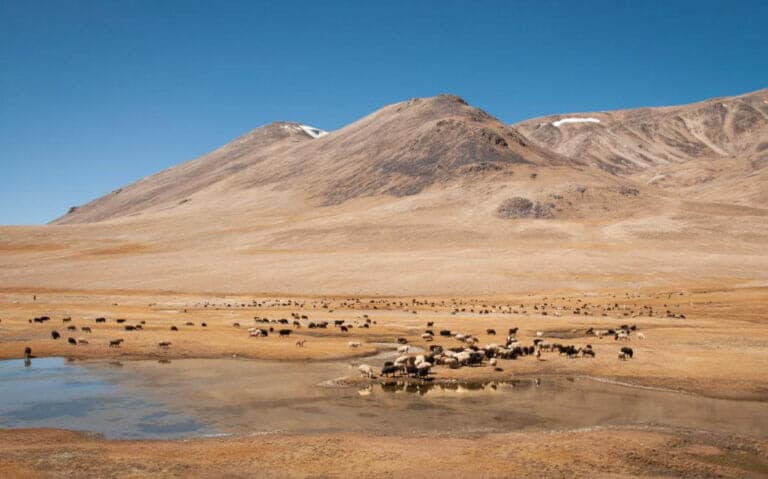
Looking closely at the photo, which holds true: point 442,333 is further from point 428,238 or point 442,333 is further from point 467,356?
point 428,238

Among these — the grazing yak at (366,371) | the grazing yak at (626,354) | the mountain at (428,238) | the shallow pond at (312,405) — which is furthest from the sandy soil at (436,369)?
the mountain at (428,238)

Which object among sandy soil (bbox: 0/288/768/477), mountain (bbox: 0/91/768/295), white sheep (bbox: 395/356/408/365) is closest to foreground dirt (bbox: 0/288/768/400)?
sandy soil (bbox: 0/288/768/477)

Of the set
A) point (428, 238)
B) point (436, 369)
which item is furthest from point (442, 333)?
point (428, 238)

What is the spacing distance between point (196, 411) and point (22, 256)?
117789mm

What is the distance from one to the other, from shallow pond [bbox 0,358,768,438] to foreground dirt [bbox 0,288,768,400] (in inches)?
105

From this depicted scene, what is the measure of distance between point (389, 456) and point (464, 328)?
2908 cm

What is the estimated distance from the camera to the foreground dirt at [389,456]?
14375 mm

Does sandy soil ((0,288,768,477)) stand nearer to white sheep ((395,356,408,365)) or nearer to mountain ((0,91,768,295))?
white sheep ((395,356,408,365))

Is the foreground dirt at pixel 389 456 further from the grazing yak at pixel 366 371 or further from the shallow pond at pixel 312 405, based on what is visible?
the grazing yak at pixel 366 371

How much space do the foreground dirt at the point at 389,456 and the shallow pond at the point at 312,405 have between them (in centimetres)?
122

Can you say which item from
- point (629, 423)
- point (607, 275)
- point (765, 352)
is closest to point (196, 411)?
point (629, 423)

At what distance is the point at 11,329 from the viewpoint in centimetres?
3797

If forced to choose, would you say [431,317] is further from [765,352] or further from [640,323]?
[765,352]

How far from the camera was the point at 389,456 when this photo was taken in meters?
15.5
